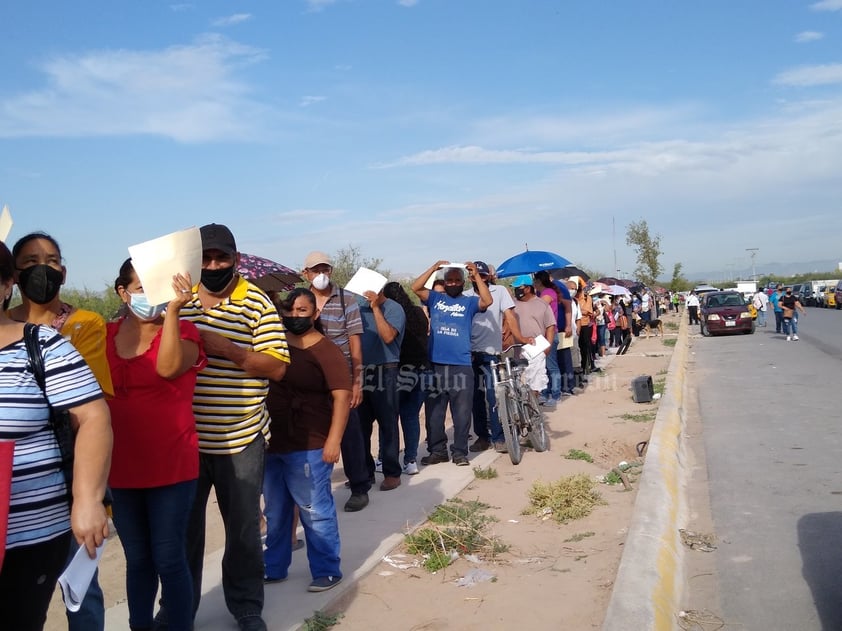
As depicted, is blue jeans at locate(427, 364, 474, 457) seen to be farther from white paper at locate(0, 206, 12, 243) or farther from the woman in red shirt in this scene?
white paper at locate(0, 206, 12, 243)

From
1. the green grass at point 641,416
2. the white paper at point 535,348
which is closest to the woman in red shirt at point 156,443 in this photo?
the white paper at point 535,348

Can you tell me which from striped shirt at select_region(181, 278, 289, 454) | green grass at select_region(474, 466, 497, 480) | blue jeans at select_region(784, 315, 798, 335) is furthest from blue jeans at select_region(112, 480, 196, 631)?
blue jeans at select_region(784, 315, 798, 335)

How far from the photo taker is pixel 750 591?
4.69m

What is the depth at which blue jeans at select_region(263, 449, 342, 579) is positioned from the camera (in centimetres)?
459

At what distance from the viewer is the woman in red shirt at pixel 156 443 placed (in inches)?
134

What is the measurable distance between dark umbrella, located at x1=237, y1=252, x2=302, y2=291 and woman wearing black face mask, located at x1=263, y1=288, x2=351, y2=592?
109 centimetres

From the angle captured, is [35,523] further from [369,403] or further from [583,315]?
[583,315]

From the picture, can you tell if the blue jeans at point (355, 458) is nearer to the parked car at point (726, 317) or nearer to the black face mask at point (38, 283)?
the black face mask at point (38, 283)

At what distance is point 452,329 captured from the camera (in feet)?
26.1

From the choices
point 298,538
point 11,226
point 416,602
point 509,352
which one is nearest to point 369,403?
point 298,538

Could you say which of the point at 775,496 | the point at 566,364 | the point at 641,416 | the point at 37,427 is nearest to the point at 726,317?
the point at 566,364

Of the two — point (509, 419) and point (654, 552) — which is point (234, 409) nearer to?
point (654, 552)

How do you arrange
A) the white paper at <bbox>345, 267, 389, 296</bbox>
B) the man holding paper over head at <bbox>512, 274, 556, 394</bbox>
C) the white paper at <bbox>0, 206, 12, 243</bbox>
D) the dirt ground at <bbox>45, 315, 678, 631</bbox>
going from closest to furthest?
the white paper at <bbox>0, 206, 12, 243</bbox> < the dirt ground at <bbox>45, 315, 678, 631</bbox> < the white paper at <bbox>345, 267, 389, 296</bbox> < the man holding paper over head at <bbox>512, 274, 556, 394</bbox>

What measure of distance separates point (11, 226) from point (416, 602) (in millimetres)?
2837
